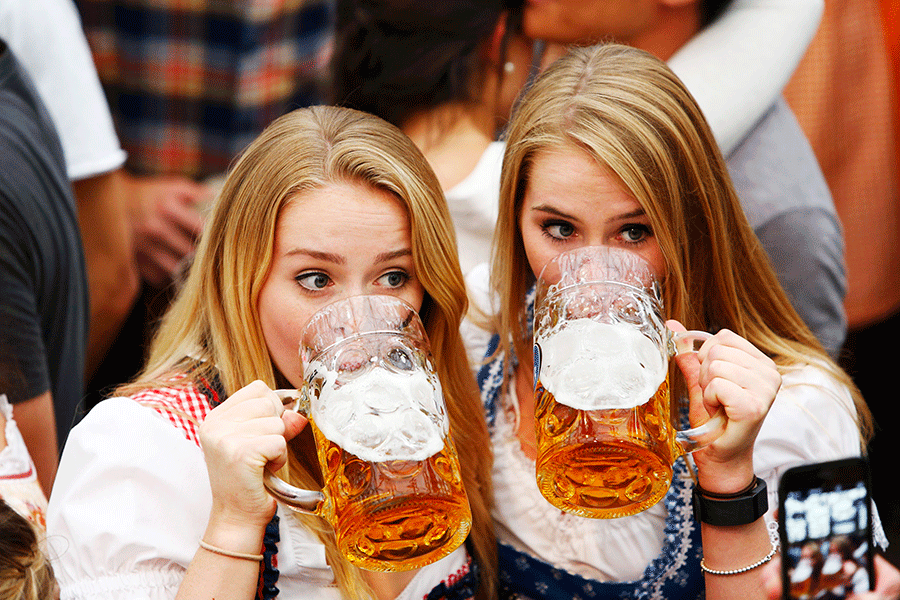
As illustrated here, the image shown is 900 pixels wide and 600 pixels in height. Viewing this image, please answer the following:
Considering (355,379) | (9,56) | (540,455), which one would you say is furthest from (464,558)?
(9,56)

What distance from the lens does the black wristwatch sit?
1140mm

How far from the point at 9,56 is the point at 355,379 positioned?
98 centimetres

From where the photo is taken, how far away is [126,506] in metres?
1.10

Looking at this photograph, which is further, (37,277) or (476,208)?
(476,208)

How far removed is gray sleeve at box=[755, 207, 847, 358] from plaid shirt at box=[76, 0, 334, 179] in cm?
143

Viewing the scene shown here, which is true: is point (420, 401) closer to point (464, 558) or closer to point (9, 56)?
point (464, 558)

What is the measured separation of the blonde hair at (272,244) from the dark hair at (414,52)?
2.48ft

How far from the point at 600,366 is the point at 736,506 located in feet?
0.95

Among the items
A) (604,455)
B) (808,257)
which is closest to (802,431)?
(604,455)

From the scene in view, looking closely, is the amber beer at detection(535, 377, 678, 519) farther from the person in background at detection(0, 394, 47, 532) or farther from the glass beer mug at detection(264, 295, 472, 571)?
the person in background at detection(0, 394, 47, 532)

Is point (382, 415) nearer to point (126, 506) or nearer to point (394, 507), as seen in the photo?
point (394, 507)

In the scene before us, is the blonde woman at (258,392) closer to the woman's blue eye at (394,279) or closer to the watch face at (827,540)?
the woman's blue eye at (394,279)

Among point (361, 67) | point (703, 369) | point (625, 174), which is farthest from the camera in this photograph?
point (361, 67)

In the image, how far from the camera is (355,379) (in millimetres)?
1004
